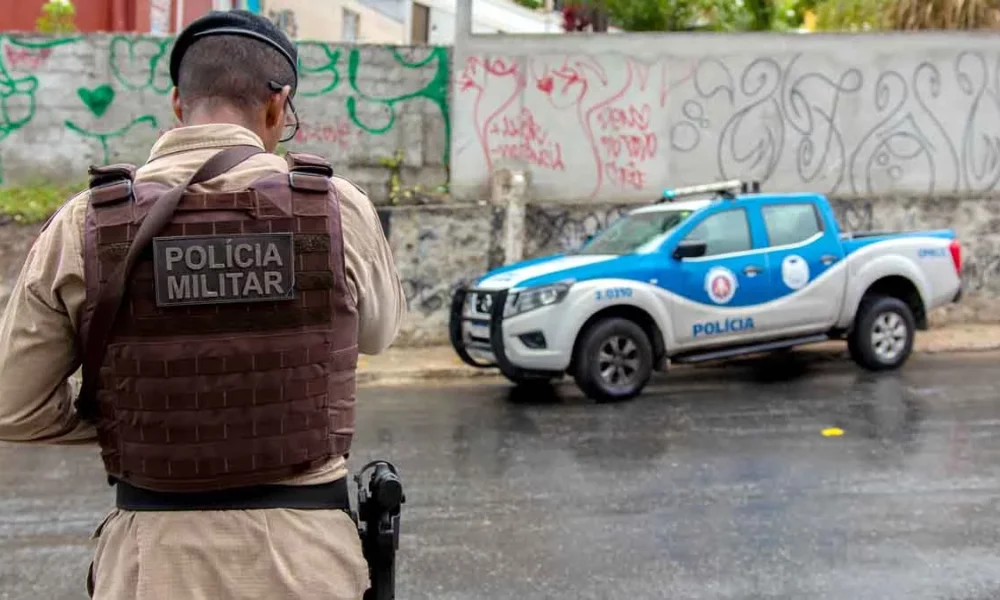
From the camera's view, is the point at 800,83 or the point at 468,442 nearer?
the point at 468,442

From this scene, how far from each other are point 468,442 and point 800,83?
8030mm

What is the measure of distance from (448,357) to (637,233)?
2831mm

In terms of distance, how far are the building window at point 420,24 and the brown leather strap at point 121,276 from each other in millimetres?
24988

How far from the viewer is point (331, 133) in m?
12.8

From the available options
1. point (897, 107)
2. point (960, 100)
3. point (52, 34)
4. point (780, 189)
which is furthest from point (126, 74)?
point (960, 100)

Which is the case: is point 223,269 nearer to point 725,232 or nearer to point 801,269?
point 725,232

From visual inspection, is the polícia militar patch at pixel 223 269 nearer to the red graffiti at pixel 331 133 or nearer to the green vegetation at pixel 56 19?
the red graffiti at pixel 331 133

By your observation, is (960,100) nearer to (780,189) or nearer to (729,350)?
(780,189)

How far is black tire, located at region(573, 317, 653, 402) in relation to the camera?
28.6ft

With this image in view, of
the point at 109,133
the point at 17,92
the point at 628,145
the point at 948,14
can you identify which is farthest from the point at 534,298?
the point at 948,14

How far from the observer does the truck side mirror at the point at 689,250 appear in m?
9.04

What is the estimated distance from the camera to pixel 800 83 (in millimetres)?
13047

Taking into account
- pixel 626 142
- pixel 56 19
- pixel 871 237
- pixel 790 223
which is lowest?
pixel 871 237

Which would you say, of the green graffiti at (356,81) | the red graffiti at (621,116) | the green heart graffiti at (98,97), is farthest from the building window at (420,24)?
the green heart graffiti at (98,97)
